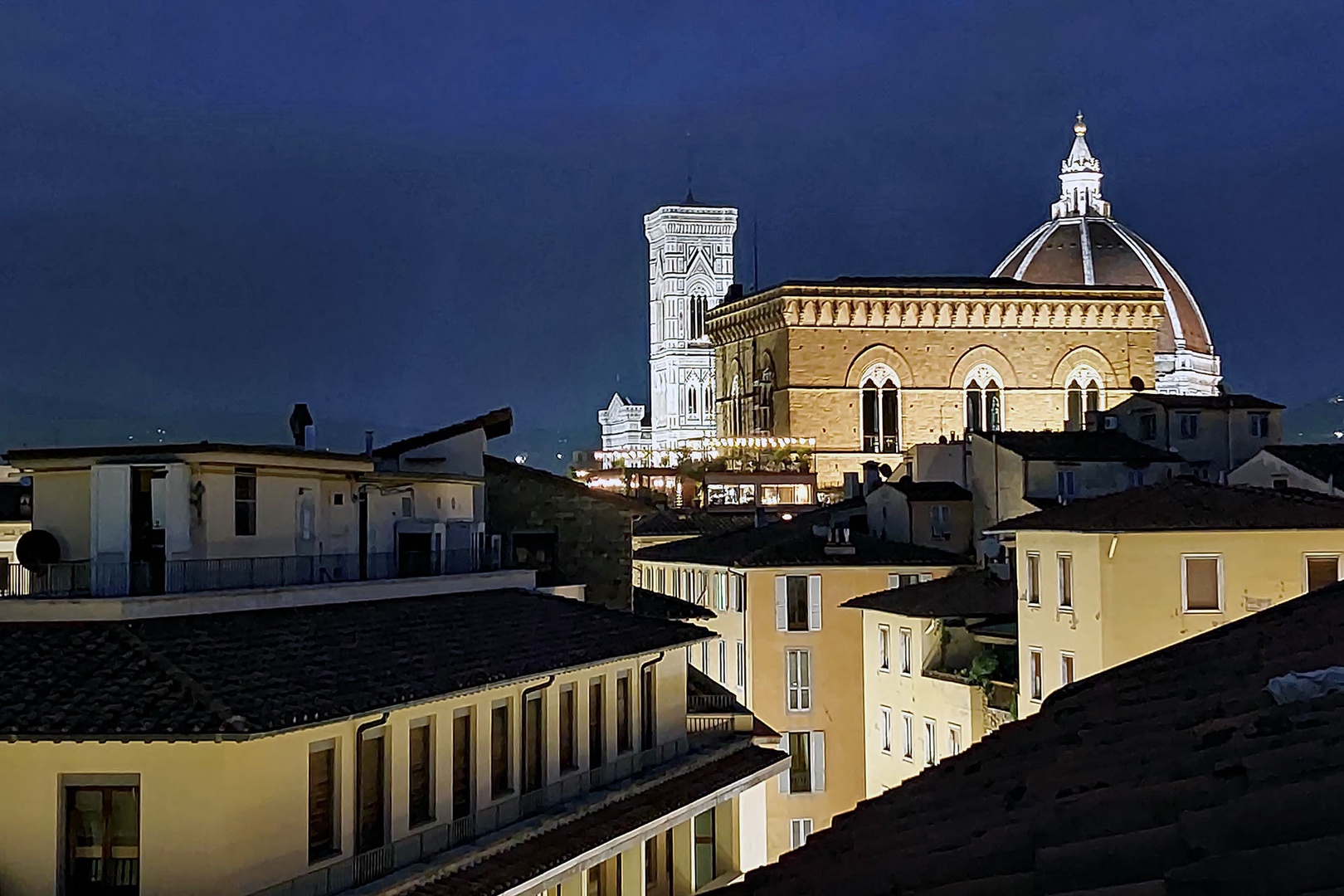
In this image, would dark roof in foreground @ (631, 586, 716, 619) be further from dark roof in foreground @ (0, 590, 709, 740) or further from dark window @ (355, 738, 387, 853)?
dark window @ (355, 738, 387, 853)

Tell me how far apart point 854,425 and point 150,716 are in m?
63.8

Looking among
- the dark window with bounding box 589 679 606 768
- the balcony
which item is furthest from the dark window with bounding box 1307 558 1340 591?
the dark window with bounding box 589 679 606 768

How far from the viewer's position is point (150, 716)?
12883mm

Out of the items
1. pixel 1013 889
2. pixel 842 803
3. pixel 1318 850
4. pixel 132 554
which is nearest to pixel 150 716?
pixel 132 554

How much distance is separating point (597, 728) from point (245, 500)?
14.9 feet

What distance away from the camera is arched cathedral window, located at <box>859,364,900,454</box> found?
248ft

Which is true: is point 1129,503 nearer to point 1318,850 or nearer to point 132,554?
point 132,554

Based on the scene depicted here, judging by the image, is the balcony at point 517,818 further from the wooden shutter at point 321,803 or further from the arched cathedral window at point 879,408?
the arched cathedral window at point 879,408

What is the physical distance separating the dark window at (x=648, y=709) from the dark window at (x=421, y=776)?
18.0ft

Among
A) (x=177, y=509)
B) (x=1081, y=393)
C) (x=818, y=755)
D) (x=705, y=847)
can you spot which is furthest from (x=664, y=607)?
(x=1081, y=393)

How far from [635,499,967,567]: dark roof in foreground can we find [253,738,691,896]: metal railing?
19.5m

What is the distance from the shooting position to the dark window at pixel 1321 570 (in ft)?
93.8

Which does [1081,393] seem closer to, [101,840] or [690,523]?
[690,523]

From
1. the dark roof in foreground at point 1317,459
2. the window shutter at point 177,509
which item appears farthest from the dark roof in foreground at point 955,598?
the window shutter at point 177,509
